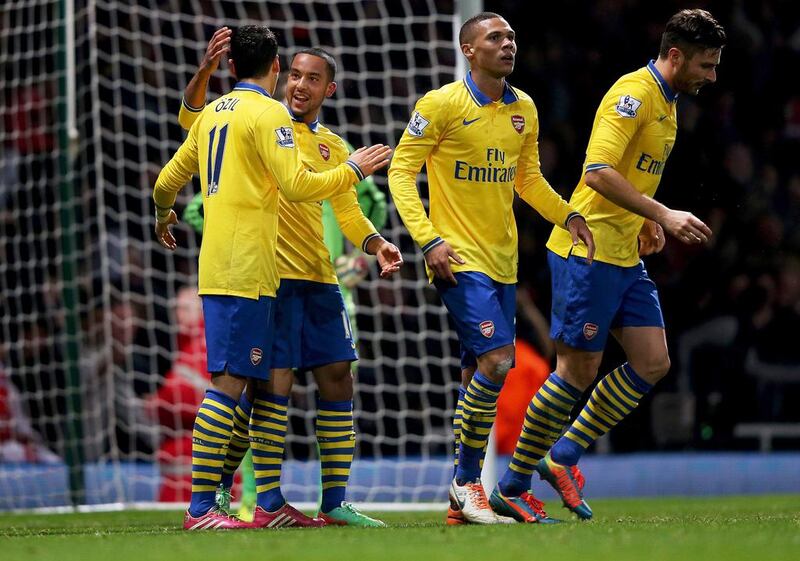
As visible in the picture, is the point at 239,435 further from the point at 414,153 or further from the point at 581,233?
the point at 581,233

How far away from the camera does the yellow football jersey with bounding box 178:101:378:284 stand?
5.37m

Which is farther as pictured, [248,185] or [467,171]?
[467,171]

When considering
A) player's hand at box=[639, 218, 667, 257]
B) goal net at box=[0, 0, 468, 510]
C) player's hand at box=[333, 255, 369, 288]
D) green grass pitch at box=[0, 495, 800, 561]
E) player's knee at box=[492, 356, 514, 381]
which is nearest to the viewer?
green grass pitch at box=[0, 495, 800, 561]

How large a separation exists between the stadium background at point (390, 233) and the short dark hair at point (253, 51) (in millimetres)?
3054

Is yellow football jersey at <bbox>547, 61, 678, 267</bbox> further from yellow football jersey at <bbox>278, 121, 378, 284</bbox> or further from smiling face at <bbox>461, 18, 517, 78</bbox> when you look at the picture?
yellow football jersey at <bbox>278, 121, 378, 284</bbox>

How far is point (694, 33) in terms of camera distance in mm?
5449

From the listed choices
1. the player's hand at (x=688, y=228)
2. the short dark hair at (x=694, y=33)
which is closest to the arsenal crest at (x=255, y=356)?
the player's hand at (x=688, y=228)

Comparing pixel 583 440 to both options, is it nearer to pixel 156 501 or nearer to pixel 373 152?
pixel 373 152

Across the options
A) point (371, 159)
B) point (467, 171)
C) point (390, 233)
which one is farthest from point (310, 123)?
point (390, 233)

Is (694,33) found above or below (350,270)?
above

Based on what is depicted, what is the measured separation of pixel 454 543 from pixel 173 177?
202 cm

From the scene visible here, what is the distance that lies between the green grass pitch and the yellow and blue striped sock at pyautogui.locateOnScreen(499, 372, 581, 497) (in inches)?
21.9

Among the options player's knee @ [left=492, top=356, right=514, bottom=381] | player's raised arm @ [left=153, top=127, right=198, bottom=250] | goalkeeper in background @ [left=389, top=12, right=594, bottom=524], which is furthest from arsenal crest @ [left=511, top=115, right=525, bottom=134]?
player's raised arm @ [left=153, top=127, right=198, bottom=250]

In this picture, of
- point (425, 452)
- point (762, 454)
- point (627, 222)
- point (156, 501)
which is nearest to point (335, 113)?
point (425, 452)
